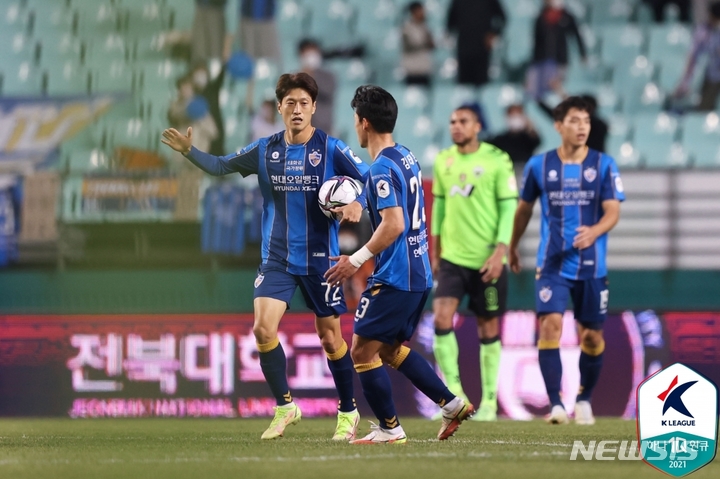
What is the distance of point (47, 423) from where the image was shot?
916 cm

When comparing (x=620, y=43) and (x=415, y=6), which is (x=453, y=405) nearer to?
(x=415, y=6)

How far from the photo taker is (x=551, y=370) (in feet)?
27.5

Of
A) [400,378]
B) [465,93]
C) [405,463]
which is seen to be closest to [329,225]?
[405,463]

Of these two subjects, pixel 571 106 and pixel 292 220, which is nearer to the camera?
pixel 292 220

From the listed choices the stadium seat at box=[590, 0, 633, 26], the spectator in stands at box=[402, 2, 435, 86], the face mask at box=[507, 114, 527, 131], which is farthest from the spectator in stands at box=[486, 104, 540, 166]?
the stadium seat at box=[590, 0, 633, 26]

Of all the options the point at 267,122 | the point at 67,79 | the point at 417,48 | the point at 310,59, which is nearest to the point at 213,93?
the point at 267,122

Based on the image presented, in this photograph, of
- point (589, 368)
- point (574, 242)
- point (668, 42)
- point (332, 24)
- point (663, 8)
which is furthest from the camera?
point (332, 24)

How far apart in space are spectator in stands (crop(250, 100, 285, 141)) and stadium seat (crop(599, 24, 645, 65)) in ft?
14.9

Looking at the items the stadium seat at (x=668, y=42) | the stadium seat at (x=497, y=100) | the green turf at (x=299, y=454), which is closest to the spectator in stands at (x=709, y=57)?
the stadium seat at (x=668, y=42)

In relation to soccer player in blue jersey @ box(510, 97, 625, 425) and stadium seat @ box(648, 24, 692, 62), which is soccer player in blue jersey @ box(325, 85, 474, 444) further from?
stadium seat @ box(648, 24, 692, 62)

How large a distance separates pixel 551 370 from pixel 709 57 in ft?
22.3

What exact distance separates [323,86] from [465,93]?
191 cm

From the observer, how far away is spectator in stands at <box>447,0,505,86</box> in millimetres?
14086

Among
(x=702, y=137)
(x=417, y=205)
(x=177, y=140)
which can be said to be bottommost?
(x=417, y=205)
